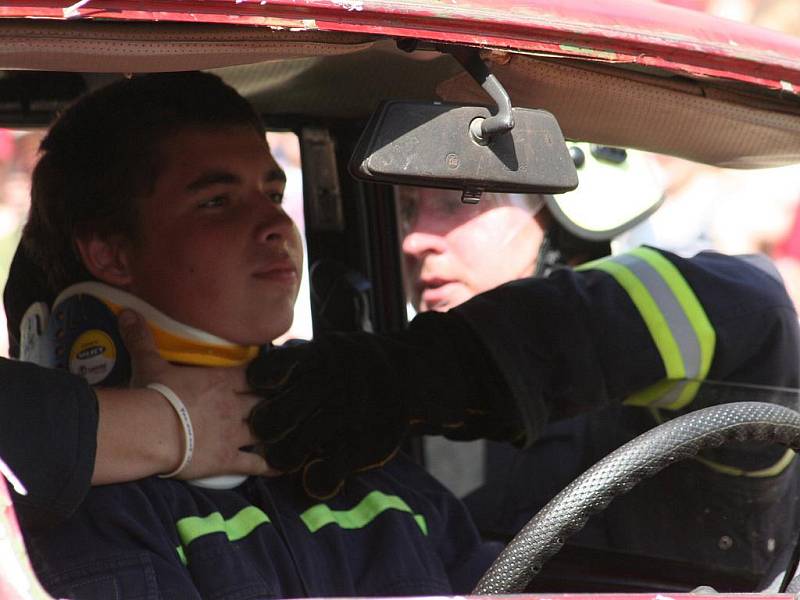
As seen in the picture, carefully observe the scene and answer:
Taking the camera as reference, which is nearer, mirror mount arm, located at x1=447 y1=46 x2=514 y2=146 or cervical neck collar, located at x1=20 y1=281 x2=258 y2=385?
mirror mount arm, located at x1=447 y1=46 x2=514 y2=146

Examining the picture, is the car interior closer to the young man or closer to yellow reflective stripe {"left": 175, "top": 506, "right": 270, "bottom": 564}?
the young man

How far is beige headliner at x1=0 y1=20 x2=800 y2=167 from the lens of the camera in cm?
138

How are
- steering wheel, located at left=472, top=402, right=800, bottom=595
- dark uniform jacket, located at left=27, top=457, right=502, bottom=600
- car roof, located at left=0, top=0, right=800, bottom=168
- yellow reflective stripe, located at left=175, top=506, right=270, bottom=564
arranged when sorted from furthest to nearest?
yellow reflective stripe, located at left=175, top=506, right=270, bottom=564 → dark uniform jacket, located at left=27, top=457, right=502, bottom=600 → steering wheel, located at left=472, top=402, right=800, bottom=595 → car roof, located at left=0, top=0, right=800, bottom=168

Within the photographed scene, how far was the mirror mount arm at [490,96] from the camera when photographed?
1.39 meters

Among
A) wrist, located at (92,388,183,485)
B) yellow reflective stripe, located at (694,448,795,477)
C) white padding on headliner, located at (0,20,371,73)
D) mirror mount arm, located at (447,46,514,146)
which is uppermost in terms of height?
white padding on headliner, located at (0,20,371,73)

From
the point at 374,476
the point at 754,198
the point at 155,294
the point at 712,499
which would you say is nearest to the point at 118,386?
the point at 155,294

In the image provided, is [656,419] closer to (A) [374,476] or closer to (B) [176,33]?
(A) [374,476]

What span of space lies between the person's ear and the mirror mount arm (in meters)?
1.10

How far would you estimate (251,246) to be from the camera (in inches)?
90.3

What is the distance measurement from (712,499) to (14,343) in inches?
55.8

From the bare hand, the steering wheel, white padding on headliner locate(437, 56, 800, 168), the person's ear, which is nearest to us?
the steering wheel

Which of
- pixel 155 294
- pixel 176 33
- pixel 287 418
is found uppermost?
pixel 176 33

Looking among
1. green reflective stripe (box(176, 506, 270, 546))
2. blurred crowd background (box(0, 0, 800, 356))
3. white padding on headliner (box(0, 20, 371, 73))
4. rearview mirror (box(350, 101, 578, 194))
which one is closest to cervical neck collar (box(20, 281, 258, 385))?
green reflective stripe (box(176, 506, 270, 546))

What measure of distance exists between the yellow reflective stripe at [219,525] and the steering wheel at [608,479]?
0.64 metres
